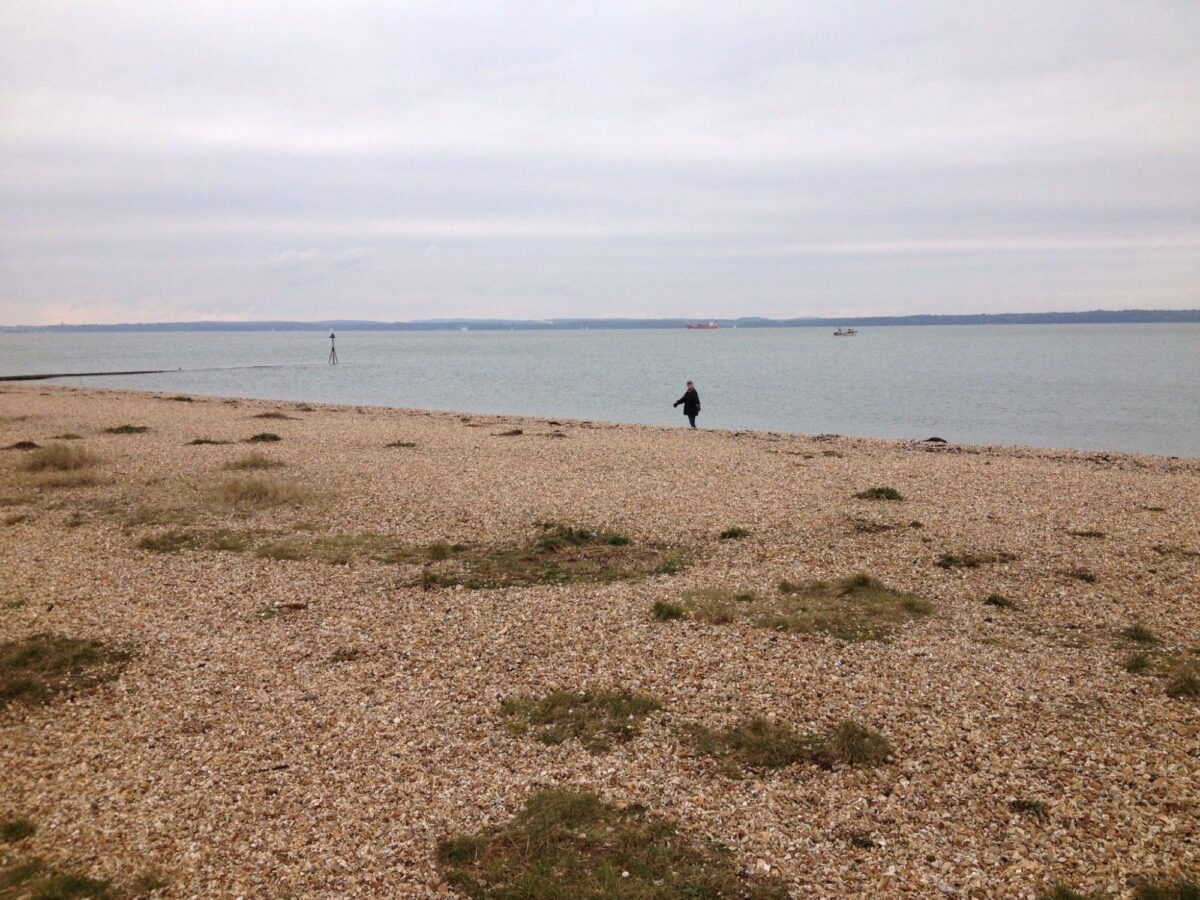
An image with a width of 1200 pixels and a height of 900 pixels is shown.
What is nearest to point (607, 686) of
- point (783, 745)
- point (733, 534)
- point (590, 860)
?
point (783, 745)

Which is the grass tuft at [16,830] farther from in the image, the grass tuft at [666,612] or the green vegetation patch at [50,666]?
the grass tuft at [666,612]

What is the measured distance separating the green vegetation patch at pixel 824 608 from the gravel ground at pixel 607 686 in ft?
1.10

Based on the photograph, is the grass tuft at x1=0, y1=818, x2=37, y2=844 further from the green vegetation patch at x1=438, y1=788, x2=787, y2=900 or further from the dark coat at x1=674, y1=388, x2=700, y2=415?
the dark coat at x1=674, y1=388, x2=700, y2=415

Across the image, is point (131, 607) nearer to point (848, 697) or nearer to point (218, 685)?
point (218, 685)

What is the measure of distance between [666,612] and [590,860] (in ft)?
16.1

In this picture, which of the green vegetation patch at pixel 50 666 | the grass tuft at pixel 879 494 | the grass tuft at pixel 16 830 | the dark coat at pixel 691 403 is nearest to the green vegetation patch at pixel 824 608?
the grass tuft at pixel 879 494

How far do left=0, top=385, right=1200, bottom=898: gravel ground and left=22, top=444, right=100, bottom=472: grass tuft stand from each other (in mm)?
3112

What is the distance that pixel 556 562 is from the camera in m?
13.3

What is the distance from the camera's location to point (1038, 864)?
5906 mm

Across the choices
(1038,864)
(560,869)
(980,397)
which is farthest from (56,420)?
(980,397)

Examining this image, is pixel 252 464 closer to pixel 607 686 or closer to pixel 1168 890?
pixel 607 686

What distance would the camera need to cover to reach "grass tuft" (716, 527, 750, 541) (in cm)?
1453

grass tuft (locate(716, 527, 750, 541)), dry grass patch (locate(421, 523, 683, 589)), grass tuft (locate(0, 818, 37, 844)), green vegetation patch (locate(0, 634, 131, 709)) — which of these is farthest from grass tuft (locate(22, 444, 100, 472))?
grass tuft (locate(0, 818, 37, 844))

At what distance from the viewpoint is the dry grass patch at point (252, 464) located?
20719 millimetres
